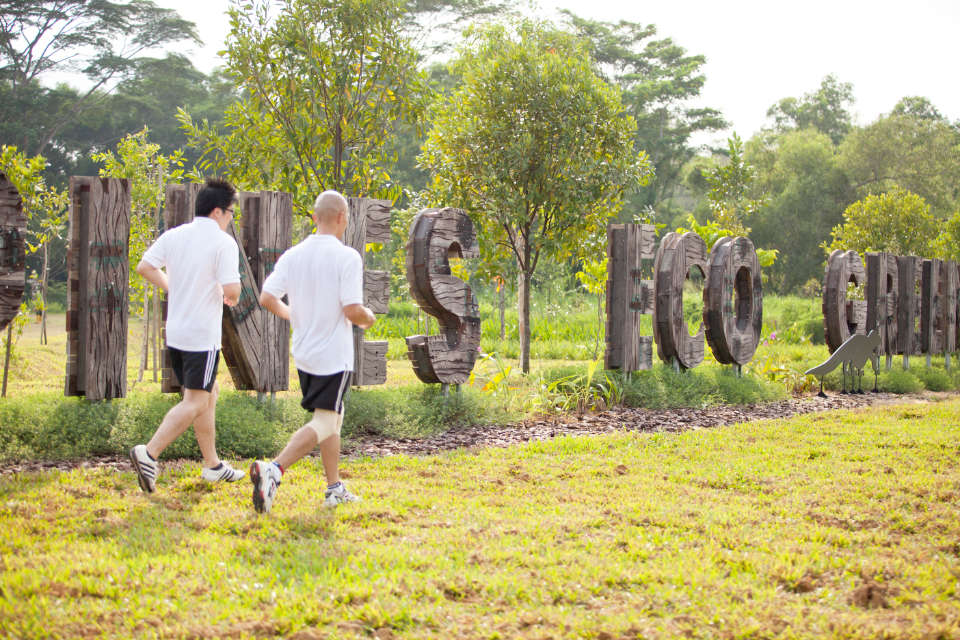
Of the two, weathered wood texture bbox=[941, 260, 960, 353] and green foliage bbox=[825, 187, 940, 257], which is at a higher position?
green foliage bbox=[825, 187, 940, 257]

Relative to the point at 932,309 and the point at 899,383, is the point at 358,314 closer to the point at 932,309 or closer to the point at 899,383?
the point at 899,383

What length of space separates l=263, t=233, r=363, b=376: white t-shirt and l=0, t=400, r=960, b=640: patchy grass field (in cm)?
86

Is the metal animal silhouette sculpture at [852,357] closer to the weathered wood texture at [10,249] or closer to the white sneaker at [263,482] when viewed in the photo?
the white sneaker at [263,482]

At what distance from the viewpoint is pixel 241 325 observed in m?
6.86

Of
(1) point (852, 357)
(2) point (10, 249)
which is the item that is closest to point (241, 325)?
(2) point (10, 249)

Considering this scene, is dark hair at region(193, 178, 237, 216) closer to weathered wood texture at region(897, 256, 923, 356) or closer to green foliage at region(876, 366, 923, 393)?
green foliage at region(876, 366, 923, 393)

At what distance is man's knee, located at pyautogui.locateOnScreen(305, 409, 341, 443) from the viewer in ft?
15.4

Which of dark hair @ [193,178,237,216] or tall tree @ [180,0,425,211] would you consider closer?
dark hair @ [193,178,237,216]

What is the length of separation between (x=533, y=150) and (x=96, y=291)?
6040 mm

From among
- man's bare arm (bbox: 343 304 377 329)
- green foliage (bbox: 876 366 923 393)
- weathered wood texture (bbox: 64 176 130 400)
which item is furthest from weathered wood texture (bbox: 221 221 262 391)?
green foliage (bbox: 876 366 923 393)

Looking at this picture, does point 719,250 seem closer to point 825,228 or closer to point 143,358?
point 143,358

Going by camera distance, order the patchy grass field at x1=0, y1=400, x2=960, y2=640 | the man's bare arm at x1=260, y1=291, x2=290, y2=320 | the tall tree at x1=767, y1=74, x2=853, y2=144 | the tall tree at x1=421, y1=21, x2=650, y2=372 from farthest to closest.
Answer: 1. the tall tree at x1=767, y1=74, x2=853, y2=144
2. the tall tree at x1=421, y1=21, x2=650, y2=372
3. the man's bare arm at x1=260, y1=291, x2=290, y2=320
4. the patchy grass field at x1=0, y1=400, x2=960, y2=640

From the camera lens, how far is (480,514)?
15.6 feet

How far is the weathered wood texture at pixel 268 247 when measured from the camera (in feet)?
22.9
